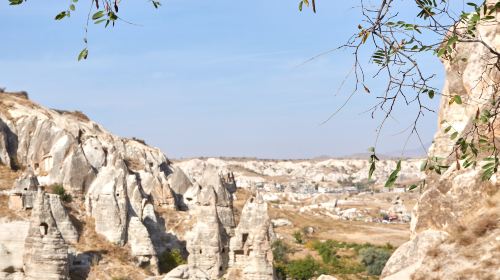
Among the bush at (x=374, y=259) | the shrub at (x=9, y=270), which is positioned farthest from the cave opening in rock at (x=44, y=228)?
the bush at (x=374, y=259)

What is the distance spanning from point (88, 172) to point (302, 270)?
10.4 meters

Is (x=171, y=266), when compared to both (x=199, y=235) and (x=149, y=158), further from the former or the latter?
(x=149, y=158)

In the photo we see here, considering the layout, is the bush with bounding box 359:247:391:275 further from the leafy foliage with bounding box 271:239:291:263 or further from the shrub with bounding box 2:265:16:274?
the shrub with bounding box 2:265:16:274

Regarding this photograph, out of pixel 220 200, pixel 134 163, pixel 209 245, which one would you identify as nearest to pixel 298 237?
pixel 134 163

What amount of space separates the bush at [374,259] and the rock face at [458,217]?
17529 mm

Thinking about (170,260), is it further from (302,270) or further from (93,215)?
(302,270)

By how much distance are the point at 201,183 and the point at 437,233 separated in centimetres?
2380

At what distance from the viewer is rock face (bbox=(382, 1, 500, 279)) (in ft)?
32.9

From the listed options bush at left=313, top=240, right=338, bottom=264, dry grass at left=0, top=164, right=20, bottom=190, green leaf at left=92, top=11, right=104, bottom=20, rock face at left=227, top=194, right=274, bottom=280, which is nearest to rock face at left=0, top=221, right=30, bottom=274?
dry grass at left=0, top=164, right=20, bottom=190

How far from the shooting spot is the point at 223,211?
2642cm

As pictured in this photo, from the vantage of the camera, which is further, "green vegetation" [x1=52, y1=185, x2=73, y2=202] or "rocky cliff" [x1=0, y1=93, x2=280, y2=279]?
"green vegetation" [x1=52, y1=185, x2=73, y2=202]

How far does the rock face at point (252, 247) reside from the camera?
66.0ft

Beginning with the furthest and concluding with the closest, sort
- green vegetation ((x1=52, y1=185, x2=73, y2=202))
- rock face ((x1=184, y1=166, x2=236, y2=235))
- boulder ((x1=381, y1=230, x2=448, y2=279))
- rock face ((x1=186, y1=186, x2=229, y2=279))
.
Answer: green vegetation ((x1=52, y1=185, x2=73, y2=202))
rock face ((x1=184, y1=166, x2=236, y2=235))
rock face ((x1=186, y1=186, x2=229, y2=279))
boulder ((x1=381, y1=230, x2=448, y2=279))

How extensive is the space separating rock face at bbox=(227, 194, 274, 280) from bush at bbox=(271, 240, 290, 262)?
837cm
